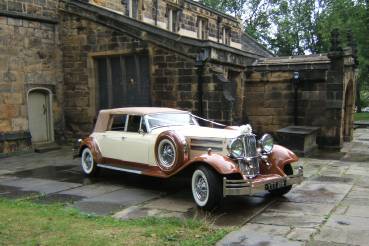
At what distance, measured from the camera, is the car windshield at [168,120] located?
30.9 feet

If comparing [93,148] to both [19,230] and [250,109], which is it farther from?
[250,109]

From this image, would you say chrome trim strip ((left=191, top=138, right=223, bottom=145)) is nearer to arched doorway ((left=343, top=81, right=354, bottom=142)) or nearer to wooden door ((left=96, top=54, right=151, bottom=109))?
wooden door ((left=96, top=54, right=151, bottom=109))

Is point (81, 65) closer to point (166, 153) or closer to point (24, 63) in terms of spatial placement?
point (24, 63)

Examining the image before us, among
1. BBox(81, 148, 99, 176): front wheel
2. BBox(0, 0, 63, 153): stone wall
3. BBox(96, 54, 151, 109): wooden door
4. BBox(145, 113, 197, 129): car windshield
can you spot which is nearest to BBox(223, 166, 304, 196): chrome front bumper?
BBox(145, 113, 197, 129): car windshield

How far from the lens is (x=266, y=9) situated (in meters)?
46.5

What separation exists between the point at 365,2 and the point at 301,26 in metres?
10.4

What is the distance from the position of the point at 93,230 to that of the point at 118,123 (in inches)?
162

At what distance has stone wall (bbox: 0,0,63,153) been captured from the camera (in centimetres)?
1494

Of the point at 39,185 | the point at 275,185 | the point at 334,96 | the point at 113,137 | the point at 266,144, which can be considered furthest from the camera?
the point at 334,96

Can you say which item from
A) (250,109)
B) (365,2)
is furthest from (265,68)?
(365,2)

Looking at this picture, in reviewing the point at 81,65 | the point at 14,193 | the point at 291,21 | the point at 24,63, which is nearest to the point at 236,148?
the point at 14,193

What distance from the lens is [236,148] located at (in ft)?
25.6

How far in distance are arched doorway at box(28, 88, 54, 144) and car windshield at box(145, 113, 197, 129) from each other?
25.9ft

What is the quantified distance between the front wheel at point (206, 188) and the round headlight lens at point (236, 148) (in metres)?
0.51
